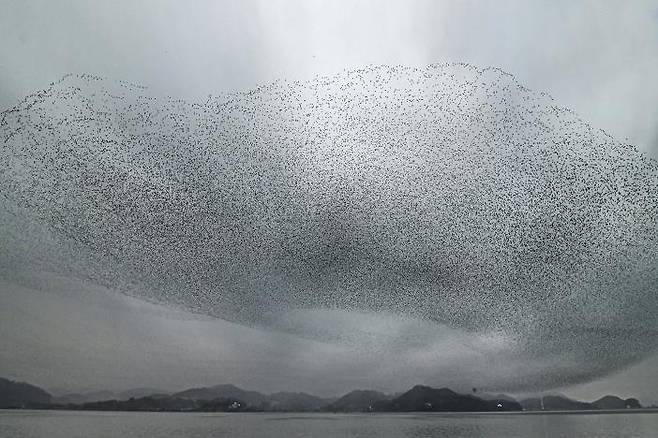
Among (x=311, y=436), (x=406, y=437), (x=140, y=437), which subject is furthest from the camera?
(x=406, y=437)

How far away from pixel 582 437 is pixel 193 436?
257 ft

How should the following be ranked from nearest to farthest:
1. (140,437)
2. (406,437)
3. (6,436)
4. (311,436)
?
(6,436)
(140,437)
(311,436)
(406,437)

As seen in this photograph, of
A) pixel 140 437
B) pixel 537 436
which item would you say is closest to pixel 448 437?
pixel 537 436

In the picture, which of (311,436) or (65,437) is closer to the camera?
(65,437)

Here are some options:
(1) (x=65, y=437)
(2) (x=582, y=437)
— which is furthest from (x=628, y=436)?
(1) (x=65, y=437)

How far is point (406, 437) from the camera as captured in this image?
126m

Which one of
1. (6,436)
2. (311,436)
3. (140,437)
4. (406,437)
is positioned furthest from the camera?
(406,437)

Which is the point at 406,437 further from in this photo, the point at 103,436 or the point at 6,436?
the point at 6,436

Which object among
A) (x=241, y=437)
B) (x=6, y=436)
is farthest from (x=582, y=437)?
(x=6, y=436)

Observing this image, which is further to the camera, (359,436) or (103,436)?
(359,436)

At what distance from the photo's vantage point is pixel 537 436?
124m

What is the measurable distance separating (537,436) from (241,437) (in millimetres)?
59315

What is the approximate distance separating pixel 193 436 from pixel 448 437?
171 feet

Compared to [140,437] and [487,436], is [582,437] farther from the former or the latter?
[140,437]
